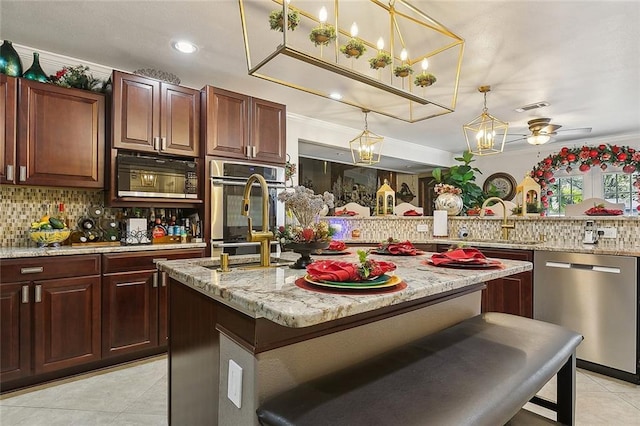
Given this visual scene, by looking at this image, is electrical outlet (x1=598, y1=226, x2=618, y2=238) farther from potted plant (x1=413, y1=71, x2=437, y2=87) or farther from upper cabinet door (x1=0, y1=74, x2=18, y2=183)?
upper cabinet door (x1=0, y1=74, x2=18, y2=183)

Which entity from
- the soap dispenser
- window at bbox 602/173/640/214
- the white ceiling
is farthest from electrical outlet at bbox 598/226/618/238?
window at bbox 602/173/640/214

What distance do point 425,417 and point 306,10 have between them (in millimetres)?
2425

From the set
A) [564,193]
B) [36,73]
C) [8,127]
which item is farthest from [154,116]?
[564,193]

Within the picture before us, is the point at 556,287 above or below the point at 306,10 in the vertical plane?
below

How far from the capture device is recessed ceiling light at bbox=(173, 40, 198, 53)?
8.93 ft

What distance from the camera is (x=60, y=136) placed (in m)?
2.65

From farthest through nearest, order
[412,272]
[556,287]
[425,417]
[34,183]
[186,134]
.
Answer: [186,134], [556,287], [34,183], [412,272], [425,417]

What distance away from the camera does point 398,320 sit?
1442 mm

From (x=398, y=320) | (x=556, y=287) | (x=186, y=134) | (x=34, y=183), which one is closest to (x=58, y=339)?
(x=34, y=183)

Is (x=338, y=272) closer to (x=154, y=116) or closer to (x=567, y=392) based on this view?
(x=567, y=392)

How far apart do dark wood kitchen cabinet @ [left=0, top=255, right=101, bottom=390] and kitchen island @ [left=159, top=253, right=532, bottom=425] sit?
1347mm

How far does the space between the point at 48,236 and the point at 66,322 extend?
0.67m

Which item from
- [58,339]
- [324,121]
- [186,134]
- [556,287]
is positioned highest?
[324,121]

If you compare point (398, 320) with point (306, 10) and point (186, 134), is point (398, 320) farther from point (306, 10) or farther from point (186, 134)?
point (186, 134)
